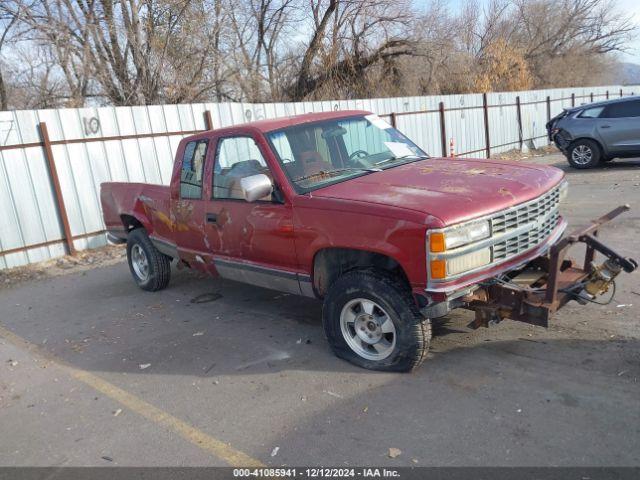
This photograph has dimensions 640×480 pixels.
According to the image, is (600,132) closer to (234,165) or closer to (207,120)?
(207,120)

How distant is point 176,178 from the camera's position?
5738 mm

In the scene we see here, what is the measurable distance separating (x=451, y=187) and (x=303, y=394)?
1.83m

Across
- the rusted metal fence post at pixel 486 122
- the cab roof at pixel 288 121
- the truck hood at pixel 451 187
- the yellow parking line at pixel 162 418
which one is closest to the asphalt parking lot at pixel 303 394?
the yellow parking line at pixel 162 418

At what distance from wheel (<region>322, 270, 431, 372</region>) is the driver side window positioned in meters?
1.16

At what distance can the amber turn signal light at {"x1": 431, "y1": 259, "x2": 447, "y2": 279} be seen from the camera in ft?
11.2

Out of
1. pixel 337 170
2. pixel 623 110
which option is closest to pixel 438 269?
pixel 337 170

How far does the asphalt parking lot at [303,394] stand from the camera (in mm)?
3133

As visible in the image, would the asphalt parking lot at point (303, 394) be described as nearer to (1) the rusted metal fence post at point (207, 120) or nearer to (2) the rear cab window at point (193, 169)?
(2) the rear cab window at point (193, 169)

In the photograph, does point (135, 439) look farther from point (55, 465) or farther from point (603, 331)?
point (603, 331)

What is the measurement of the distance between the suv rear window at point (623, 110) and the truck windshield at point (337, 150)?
32.8 feet

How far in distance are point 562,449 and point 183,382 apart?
9.01 ft

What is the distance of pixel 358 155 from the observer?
15.8 feet

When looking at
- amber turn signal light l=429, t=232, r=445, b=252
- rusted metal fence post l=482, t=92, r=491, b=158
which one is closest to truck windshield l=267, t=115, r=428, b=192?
amber turn signal light l=429, t=232, r=445, b=252

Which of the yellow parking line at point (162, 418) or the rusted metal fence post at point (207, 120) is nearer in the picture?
the yellow parking line at point (162, 418)
